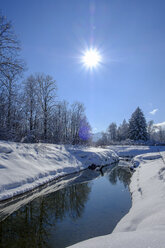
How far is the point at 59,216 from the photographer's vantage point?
5520 mm

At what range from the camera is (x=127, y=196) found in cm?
764

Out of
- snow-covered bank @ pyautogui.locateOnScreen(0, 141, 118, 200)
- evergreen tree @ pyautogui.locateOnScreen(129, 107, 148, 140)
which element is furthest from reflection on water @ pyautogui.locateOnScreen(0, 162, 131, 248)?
evergreen tree @ pyautogui.locateOnScreen(129, 107, 148, 140)

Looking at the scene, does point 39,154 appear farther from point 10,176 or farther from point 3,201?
point 3,201

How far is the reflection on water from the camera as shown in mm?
4141

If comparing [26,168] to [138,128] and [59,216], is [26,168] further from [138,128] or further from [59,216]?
[138,128]

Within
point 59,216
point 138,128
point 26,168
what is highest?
point 138,128

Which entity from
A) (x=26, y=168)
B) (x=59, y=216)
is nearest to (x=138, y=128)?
(x=26, y=168)

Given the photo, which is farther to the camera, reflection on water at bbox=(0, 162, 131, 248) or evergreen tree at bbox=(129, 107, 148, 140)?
evergreen tree at bbox=(129, 107, 148, 140)

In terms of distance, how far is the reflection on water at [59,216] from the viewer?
163 inches

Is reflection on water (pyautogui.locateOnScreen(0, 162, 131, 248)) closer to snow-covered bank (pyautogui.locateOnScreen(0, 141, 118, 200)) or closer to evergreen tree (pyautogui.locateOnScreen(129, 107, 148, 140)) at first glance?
snow-covered bank (pyautogui.locateOnScreen(0, 141, 118, 200))

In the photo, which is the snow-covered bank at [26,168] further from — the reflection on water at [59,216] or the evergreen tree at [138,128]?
the evergreen tree at [138,128]

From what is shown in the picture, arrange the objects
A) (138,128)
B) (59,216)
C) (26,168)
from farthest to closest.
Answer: (138,128)
(26,168)
(59,216)

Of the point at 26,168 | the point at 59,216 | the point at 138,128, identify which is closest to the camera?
the point at 59,216

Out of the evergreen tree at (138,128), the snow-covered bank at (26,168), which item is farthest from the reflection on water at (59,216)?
the evergreen tree at (138,128)
